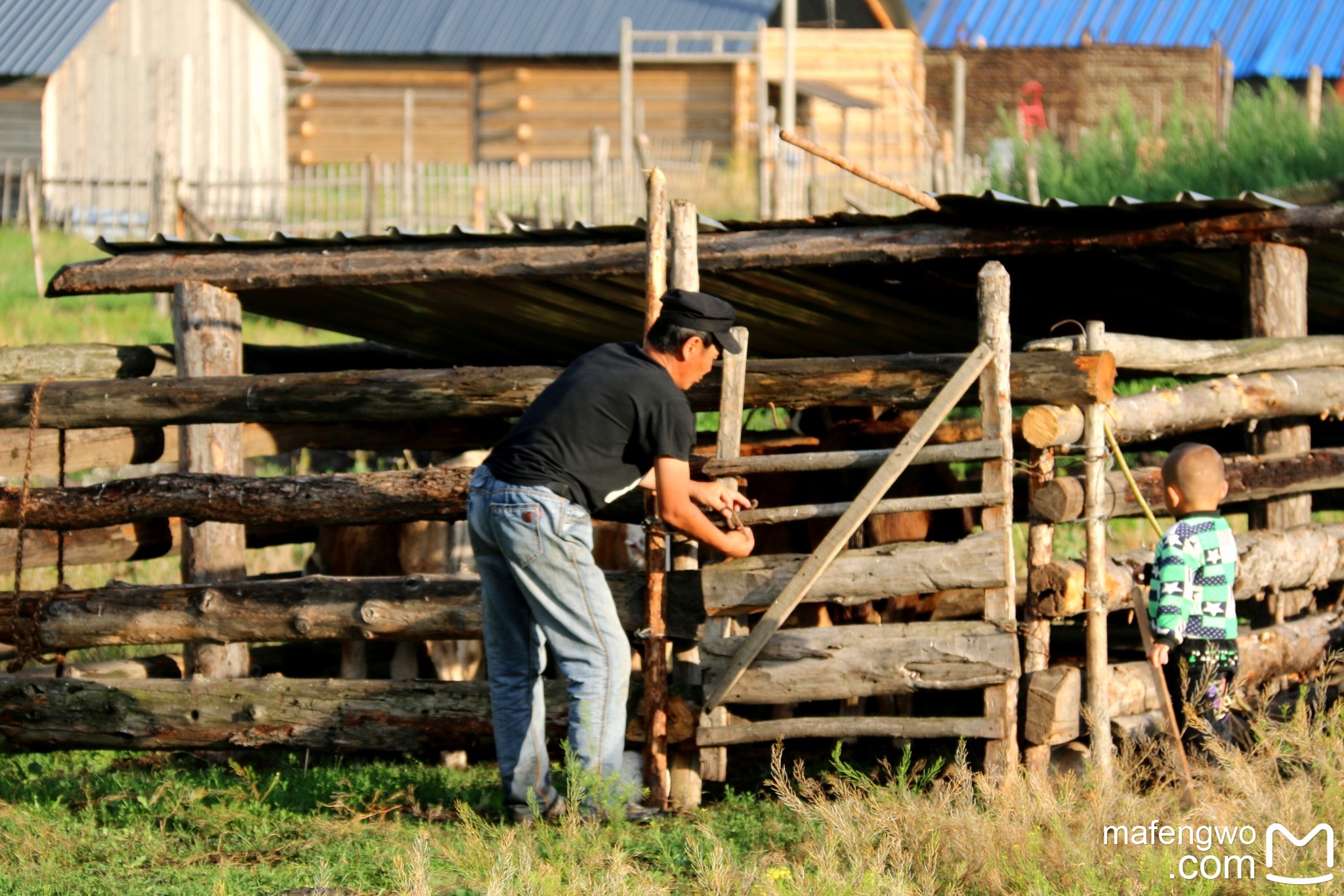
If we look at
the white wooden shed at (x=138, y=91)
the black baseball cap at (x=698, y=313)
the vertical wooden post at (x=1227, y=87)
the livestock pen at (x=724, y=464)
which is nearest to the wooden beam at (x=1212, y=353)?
the livestock pen at (x=724, y=464)

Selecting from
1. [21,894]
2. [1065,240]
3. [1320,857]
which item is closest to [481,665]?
[21,894]

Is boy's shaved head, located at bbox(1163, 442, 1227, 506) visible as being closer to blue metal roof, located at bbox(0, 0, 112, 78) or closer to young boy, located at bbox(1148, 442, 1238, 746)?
young boy, located at bbox(1148, 442, 1238, 746)

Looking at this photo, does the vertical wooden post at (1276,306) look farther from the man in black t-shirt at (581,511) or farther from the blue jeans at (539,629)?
the blue jeans at (539,629)

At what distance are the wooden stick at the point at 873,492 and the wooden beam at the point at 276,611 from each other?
692 mm

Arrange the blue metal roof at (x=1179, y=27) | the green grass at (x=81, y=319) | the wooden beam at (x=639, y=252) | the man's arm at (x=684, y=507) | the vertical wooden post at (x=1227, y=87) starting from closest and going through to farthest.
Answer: the man's arm at (x=684, y=507)
the wooden beam at (x=639, y=252)
the green grass at (x=81, y=319)
the vertical wooden post at (x=1227, y=87)
the blue metal roof at (x=1179, y=27)

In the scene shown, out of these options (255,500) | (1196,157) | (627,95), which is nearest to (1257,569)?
(255,500)

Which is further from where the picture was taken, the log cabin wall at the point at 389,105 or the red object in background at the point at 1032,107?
the log cabin wall at the point at 389,105

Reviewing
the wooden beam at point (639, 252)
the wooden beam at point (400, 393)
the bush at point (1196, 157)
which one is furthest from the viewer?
the bush at point (1196, 157)

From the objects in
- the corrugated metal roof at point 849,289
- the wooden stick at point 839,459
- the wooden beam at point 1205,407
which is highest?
the corrugated metal roof at point 849,289

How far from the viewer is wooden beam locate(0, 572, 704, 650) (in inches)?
244

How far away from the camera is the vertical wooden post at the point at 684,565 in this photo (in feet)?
19.4

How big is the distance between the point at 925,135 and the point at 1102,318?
2193 cm

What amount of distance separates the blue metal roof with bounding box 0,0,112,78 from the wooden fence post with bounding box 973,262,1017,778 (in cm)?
2503

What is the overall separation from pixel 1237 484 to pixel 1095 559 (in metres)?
1.38
